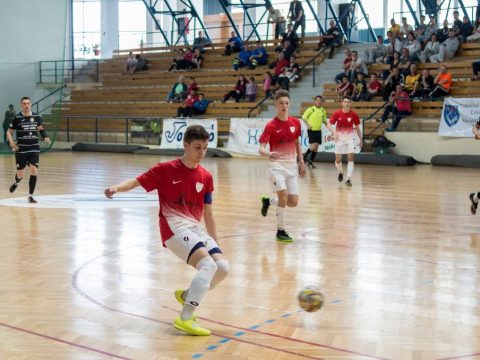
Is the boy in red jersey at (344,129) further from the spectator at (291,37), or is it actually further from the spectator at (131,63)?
the spectator at (131,63)

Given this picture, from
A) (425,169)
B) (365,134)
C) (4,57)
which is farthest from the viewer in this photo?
(4,57)

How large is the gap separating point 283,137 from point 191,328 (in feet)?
17.6

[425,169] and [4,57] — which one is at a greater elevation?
[4,57]

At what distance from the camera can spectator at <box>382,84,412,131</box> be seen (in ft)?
84.1

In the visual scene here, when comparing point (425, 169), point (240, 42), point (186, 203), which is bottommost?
point (425, 169)

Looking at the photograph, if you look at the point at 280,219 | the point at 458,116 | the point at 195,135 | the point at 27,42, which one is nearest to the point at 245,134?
the point at 458,116

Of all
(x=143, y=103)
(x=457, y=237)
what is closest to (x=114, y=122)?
Answer: (x=143, y=103)

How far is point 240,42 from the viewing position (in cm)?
3453

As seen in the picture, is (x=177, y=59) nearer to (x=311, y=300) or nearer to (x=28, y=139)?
(x=28, y=139)

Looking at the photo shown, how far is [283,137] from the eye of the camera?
11.1m

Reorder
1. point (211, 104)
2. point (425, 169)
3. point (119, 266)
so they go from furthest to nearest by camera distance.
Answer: point (211, 104), point (425, 169), point (119, 266)

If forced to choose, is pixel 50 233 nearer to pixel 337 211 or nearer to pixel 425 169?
pixel 337 211

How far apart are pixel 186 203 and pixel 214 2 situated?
40.2 metres

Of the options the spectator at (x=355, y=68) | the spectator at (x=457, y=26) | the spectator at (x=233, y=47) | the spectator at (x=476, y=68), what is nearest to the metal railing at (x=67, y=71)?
the spectator at (x=233, y=47)
